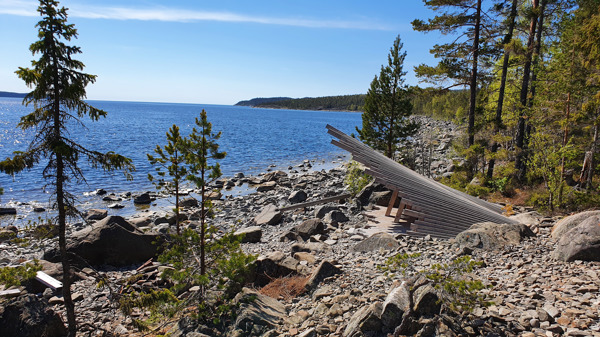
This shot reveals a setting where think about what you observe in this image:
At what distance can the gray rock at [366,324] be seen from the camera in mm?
5625

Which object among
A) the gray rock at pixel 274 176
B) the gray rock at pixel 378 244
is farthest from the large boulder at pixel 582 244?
the gray rock at pixel 274 176

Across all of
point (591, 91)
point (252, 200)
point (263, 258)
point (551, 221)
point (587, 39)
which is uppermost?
point (587, 39)

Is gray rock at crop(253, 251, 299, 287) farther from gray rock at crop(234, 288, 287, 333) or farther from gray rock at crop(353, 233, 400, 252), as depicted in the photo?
gray rock at crop(353, 233, 400, 252)

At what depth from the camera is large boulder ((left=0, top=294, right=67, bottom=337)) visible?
696 centimetres

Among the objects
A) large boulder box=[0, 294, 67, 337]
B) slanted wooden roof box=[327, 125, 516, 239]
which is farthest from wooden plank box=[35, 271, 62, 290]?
slanted wooden roof box=[327, 125, 516, 239]

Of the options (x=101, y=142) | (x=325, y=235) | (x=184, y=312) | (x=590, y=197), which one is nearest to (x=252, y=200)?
(x=325, y=235)

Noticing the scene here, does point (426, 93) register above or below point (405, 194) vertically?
above

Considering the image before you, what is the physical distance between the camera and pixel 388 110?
2372 cm

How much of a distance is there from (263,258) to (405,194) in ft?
15.7

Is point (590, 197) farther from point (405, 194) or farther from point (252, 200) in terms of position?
point (252, 200)

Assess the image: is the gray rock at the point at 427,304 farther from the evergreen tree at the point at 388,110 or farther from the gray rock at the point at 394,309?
the evergreen tree at the point at 388,110

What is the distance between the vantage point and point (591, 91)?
12336 millimetres

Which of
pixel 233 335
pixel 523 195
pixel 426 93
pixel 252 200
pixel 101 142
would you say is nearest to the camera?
pixel 233 335

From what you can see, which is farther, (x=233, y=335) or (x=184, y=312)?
(x=184, y=312)
